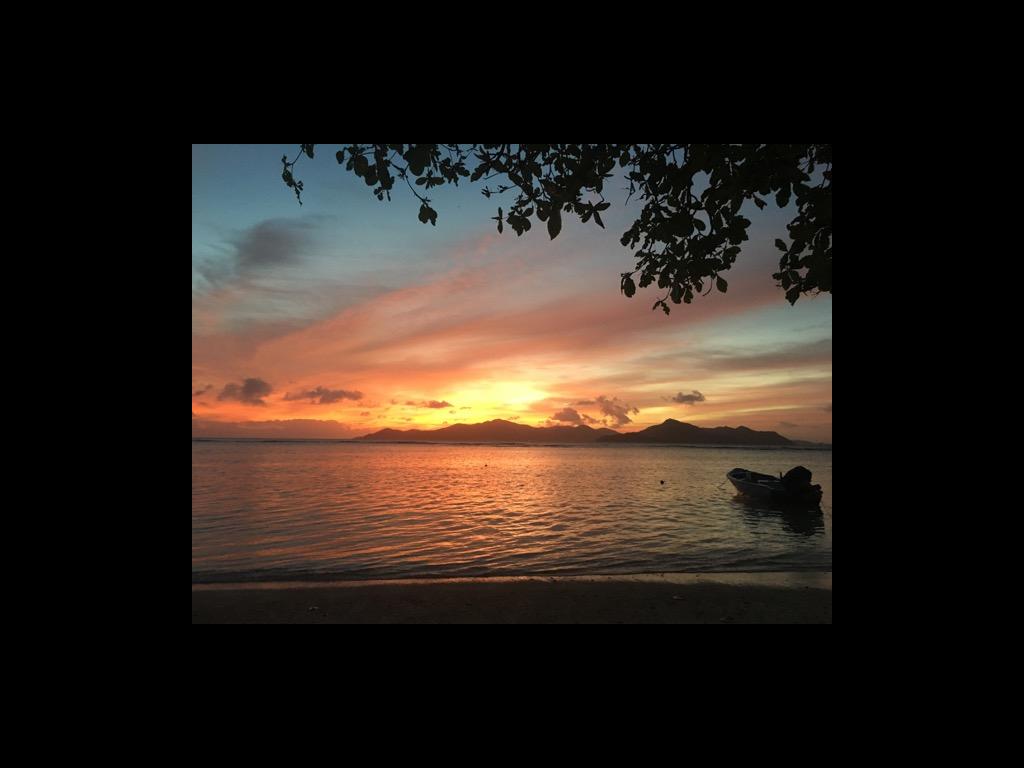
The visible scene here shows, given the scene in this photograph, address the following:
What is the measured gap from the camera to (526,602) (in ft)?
19.9

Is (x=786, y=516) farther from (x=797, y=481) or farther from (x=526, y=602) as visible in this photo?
(x=526, y=602)

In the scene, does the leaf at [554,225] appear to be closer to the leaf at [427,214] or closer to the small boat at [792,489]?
the leaf at [427,214]

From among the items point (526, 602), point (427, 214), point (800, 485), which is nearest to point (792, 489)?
point (800, 485)

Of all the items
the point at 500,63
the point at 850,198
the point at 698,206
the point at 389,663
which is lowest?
the point at 389,663

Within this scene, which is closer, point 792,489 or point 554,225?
point 554,225

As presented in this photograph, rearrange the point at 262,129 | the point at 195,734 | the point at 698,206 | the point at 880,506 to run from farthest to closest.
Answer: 1. the point at 698,206
2. the point at 262,129
3. the point at 880,506
4. the point at 195,734

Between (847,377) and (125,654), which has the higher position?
(847,377)

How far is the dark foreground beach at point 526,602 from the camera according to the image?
226 inches

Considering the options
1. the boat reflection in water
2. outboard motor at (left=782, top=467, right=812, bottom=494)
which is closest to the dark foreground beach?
the boat reflection in water

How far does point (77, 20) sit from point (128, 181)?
1.62ft

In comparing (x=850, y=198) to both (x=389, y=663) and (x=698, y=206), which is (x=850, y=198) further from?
(x=698, y=206)

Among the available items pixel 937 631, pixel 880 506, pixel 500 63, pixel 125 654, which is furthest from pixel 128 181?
pixel 937 631

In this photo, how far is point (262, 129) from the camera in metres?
1.73

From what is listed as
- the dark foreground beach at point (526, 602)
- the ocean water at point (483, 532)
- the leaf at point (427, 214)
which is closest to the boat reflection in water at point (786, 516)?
the ocean water at point (483, 532)
